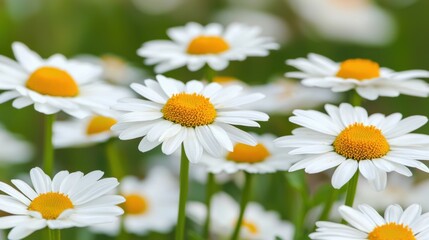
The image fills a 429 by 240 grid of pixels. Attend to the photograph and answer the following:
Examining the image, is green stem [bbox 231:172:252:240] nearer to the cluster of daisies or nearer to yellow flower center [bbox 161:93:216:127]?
the cluster of daisies

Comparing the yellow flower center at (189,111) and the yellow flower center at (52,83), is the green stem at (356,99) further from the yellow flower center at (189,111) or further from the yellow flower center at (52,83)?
the yellow flower center at (52,83)

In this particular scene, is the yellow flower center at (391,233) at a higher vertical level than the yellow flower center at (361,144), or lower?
lower

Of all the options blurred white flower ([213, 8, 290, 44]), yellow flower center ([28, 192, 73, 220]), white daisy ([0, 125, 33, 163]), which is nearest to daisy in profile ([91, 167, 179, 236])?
white daisy ([0, 125, 33, 163])

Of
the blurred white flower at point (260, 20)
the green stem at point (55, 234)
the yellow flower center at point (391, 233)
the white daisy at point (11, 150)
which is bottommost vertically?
the green stem at point (55, 234)

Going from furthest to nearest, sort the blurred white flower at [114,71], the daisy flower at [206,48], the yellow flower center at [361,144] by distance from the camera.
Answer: the blurred white flower at [114,71], the daisy flower at [206,48], the yellow flower center at [361,144]

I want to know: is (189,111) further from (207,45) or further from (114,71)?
(114,71)

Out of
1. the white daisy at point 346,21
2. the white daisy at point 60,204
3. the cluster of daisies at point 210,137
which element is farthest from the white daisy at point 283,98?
the white daisy at point 346,21
